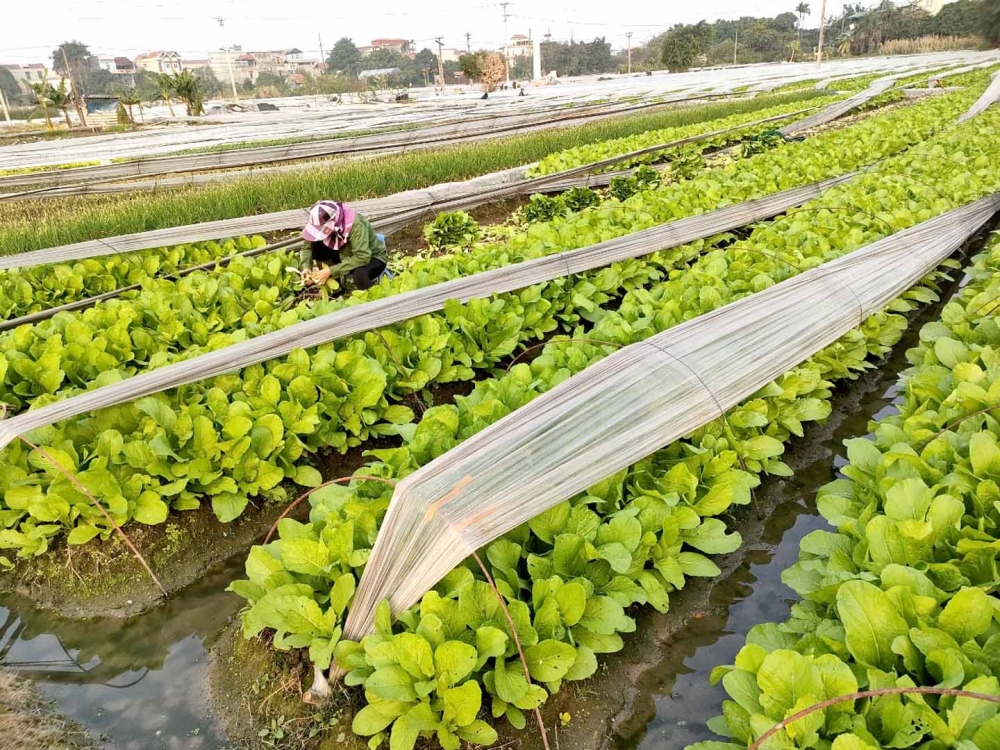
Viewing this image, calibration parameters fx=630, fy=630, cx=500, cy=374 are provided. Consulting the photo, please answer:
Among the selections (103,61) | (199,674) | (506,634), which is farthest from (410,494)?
(103,61)

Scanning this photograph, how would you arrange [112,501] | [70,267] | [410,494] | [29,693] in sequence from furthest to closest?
[70,267], [112,501], [29,693], [410,494]

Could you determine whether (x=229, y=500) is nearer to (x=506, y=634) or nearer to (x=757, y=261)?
(x=506, y=634)

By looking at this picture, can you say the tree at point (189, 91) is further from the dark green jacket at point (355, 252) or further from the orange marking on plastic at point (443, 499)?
the orange marking on plastic at point (443, 499)

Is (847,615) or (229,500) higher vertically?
(847,615)

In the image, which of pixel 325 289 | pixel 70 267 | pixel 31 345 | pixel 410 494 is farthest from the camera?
pixel 70 267

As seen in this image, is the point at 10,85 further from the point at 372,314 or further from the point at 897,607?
the point at 897,607

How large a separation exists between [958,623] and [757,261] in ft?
12.4

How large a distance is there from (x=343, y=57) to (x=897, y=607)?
110m

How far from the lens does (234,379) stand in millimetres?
3881

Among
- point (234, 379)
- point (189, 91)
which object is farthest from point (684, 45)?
point (234, 379)

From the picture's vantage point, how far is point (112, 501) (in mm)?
3055

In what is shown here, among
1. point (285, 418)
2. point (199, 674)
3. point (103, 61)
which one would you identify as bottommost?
point (199, 674)

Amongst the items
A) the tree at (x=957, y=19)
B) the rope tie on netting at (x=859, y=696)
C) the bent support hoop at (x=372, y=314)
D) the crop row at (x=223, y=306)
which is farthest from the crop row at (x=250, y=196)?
the tree at (x=957, y=19)

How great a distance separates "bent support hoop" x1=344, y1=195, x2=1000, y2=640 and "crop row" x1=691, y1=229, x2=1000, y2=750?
0.78 metres
